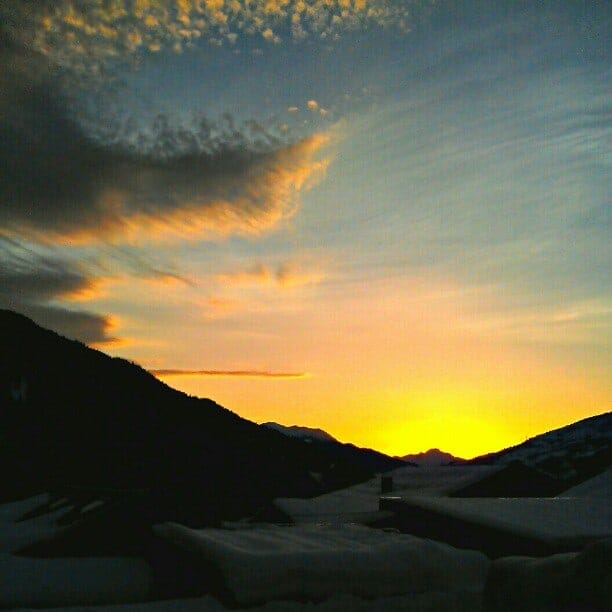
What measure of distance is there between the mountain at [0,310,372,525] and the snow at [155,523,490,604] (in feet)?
106

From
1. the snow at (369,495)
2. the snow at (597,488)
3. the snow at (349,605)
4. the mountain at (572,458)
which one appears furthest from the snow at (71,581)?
the mountain at (572,458)

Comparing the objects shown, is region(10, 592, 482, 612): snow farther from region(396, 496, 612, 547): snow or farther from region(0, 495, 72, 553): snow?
region(0, 495, 72, 553): snow

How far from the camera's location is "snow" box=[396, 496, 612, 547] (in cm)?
959

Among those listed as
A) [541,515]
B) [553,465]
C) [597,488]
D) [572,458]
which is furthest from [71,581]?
[572,458]

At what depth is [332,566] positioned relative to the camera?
25.8ft

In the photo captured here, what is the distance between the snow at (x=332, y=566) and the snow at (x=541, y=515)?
1543 millimetres

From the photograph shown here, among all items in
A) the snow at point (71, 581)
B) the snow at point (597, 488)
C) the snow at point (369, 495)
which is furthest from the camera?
the snow at point (369, 495)

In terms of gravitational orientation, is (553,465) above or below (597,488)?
above

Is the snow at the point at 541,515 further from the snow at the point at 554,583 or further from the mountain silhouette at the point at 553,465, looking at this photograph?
the mountain silhouette at the point at 553,465

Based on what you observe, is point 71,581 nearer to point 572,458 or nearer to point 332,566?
point 332,566

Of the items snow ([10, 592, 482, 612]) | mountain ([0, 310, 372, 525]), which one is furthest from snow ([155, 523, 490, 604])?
mountain ([0, 310, 372, 525])

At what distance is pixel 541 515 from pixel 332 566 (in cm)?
496

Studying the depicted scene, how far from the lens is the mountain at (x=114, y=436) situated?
49.1 meters

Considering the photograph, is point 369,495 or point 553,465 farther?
point 553,465
